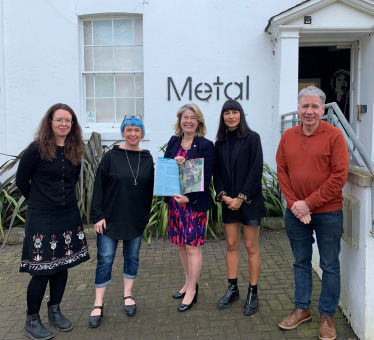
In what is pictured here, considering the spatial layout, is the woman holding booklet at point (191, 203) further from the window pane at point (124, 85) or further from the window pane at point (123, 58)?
the window pane at point (123, 58)

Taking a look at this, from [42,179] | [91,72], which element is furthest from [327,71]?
[42,179]

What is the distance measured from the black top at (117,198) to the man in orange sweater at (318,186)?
127 centimetres

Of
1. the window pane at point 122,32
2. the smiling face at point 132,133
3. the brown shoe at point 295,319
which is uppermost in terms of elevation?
the window pane at point 122,32

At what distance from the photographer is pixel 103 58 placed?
686 centimetres

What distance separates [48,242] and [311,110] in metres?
2.31

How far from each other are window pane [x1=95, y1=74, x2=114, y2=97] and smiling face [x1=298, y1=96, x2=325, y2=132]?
4.85m

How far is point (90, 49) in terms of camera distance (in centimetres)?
683

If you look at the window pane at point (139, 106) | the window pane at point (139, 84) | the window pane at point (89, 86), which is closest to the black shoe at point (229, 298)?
the window pane at point (139, 106)

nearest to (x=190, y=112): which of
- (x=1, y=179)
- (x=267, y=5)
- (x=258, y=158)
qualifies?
(x=258, y=158)

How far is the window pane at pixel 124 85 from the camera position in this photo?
688 centimetres

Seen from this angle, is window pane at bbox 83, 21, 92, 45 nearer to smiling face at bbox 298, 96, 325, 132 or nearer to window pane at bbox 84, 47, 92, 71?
window pane at bbox 84, 47, 92, 71

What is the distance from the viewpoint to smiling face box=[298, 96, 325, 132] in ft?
9.06

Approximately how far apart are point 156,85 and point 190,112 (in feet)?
11.5

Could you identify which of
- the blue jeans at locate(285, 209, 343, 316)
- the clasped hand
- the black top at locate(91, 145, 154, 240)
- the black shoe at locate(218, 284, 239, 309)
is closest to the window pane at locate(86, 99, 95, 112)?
the black top at locate(91, 145, 154, 240)
